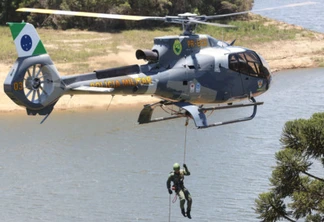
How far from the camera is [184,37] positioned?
21969 millimetres

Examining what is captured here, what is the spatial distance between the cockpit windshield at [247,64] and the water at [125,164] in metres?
6.60

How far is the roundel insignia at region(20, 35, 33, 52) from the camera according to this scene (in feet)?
62.7

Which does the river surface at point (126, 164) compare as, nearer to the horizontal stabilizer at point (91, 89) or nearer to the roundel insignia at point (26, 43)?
the horizontal stabilizer at point (91, 89)

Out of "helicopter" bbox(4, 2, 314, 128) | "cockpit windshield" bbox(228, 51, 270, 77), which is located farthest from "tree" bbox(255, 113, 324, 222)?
"cockpit windshield" bbox(228, 51, 270, 77)

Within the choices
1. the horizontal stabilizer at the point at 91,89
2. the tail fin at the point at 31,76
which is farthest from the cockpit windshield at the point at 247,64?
the tail fin at the point at 31,76

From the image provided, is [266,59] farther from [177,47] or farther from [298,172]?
[298,172]

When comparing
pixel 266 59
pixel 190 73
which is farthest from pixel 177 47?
pixel 266 59

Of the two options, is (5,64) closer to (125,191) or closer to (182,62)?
(125,191)

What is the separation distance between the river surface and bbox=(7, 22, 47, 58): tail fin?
1009 centimetres

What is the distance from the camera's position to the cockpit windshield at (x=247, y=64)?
22.6 m

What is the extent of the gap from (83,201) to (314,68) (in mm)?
24852

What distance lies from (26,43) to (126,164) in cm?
1407

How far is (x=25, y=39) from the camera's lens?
19.2 m

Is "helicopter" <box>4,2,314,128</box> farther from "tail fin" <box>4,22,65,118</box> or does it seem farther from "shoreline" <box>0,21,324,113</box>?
"shoreline" <box>0,21,324,113</box>
